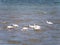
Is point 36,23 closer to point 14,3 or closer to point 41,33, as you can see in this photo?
point 41,33

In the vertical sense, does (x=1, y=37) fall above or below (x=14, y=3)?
above

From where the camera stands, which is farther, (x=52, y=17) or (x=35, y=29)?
(x=52, y=17)

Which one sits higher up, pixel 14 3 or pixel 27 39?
pixel 27 39

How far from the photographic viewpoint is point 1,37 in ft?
10.3

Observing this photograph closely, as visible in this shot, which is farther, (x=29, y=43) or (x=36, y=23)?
(x=36, y=23)

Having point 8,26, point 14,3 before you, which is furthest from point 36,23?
point 14,3

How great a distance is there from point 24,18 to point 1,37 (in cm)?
131

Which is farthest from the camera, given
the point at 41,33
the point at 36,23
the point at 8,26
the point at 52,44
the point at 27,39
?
the point at 36,23

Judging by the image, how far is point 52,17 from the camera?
14.6ft

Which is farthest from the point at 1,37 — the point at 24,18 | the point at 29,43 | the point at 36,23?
the point at 24,18

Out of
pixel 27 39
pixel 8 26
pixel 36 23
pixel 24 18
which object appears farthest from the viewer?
pixel 24 18

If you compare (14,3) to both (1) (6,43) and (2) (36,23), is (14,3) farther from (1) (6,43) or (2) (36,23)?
(1) (6,43)

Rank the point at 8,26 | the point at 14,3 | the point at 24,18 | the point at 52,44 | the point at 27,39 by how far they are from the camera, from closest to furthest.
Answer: the point at 52,44 < the point at 27,39 < the point at 8,26 < the point at 24,18 < the point at 14,3

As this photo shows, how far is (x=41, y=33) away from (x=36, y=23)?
2.04 ft
